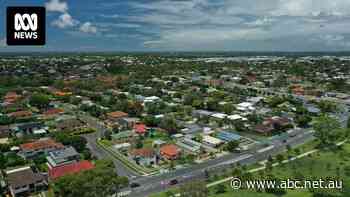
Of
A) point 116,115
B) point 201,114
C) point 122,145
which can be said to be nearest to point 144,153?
point 122,145

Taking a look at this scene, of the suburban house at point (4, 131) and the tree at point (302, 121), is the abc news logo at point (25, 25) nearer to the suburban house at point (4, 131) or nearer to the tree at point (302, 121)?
the suburban house at point (4, 131)

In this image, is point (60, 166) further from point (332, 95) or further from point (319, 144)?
point (332, 95)

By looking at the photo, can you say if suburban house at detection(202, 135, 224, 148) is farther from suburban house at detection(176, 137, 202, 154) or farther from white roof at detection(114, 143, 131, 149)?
white roof at detection(114, 143, 131, 149)

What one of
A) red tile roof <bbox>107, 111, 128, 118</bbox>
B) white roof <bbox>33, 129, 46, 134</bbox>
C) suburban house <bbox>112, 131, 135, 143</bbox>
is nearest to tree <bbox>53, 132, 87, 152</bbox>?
suburban house <bbox>112, 131, 135, 143</bbox>

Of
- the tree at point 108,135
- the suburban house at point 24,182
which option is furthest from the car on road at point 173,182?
the tree at point 108,135

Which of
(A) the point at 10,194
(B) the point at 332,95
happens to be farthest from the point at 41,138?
(B) the point at 332,95

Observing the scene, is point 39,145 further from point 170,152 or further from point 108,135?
point 170,152
